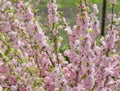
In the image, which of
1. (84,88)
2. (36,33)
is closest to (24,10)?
(36,33)

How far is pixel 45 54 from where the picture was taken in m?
3.82

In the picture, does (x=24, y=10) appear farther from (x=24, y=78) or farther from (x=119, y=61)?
(x=119, y=61)

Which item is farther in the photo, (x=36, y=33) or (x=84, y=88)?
(x=36, y=33)

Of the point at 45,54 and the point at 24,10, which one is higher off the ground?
the point at 24,10

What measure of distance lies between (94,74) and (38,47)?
68 centimetres

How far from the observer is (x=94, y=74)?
10.9 ft

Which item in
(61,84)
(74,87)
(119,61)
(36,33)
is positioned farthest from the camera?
(119,61)

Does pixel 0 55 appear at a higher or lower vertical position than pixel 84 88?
higher

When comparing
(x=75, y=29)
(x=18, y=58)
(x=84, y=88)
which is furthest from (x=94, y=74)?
(x=18, y=58)

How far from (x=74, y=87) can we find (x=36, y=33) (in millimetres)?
667

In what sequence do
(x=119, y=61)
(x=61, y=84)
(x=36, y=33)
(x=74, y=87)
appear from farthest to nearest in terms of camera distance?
1. (x=119, y=61)
2. (x=36, y=33)
3. (x=74, y=87)
4. (x=61, y=84)

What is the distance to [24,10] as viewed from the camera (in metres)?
3.53

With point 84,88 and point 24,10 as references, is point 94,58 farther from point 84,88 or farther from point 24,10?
point 24,10

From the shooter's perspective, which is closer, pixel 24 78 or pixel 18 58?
pixel 24 78
